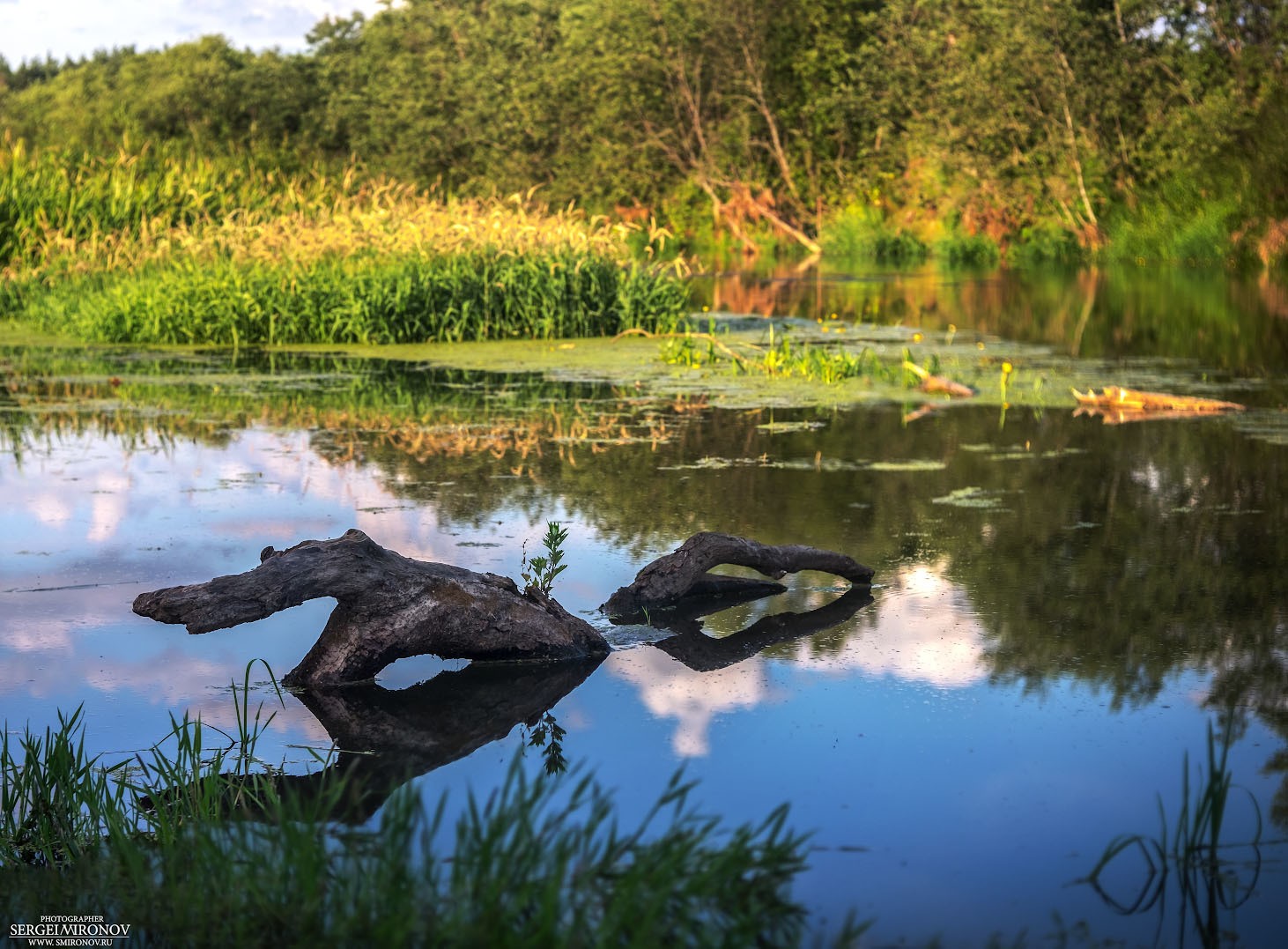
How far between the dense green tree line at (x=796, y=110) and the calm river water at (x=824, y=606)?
1660 cm

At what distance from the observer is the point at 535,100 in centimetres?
4241

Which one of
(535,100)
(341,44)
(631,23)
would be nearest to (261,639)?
(631,23)

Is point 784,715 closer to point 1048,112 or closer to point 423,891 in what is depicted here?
point 423,891

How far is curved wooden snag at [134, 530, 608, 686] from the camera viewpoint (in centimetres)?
471

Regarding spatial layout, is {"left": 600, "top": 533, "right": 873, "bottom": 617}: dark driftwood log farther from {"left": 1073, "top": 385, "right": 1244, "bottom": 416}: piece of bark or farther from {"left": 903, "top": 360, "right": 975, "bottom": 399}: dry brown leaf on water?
{"left": 903, "top": 360, "right": 975, "bottom": 399}: dry brown leaf on water

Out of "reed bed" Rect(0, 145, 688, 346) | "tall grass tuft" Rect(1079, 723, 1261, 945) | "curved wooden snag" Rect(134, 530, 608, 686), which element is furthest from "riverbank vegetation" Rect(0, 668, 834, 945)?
"reed bed" Rect(0, 145, 688, 346)

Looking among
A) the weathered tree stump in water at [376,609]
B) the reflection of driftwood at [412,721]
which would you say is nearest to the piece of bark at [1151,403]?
the weathered tree stump in water at [376,609]

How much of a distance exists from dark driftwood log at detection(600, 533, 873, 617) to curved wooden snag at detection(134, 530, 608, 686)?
535mm

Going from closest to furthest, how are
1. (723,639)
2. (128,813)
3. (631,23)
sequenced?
(128,813) → (723,639) → (631,23)

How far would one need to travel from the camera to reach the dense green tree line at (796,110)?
28125mm

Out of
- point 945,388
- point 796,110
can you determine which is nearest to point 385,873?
point 945,388

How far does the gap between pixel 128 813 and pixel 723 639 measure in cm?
210

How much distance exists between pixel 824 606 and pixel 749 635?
1.47 ft

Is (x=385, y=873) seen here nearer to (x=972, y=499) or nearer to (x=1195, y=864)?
(x=1195, y=864)
